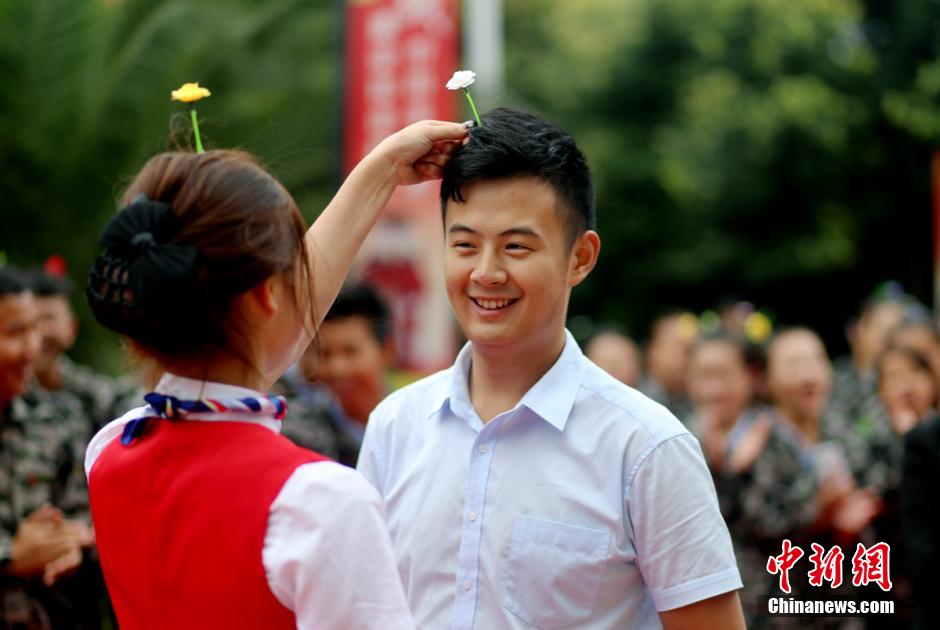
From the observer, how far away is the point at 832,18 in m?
17.0

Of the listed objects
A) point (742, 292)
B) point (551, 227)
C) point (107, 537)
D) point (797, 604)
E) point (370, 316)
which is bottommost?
point (742, 292)

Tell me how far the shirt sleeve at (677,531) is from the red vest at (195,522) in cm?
80

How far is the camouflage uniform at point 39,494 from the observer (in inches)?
165

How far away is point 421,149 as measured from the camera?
2555mm

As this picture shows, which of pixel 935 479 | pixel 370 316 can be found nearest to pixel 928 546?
pixel 935 479

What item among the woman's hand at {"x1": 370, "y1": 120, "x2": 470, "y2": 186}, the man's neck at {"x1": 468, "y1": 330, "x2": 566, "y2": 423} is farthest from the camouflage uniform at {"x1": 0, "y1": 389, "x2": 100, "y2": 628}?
the woman's hand at {"x1": 370, "y1": 120, "x2": 470, "y2": 186}

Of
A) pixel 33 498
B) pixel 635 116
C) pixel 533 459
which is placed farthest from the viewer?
pixel 635 116

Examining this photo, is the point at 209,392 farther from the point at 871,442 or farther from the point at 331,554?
the point at 871,442

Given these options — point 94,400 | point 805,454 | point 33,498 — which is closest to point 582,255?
point 33,498

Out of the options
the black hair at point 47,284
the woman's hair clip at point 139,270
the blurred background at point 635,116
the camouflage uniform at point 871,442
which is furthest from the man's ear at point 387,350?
the blurred background at point 635,116

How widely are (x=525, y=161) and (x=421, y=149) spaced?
23 cm

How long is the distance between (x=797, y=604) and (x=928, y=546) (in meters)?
1.03

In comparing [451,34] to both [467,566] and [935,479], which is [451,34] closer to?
[935,479]

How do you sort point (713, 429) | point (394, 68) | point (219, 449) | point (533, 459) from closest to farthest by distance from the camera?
1. point (219, 449)
2. point (533, 459)
3. point (713, 429)
4. point (394, 68)
